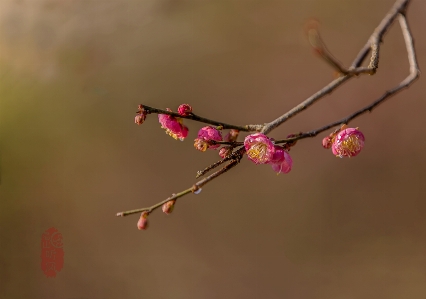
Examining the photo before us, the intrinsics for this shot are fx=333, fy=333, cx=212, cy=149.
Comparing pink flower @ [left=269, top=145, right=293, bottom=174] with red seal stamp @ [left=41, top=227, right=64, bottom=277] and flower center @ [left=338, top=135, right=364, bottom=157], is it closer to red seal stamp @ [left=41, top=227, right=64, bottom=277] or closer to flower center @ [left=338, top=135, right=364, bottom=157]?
flower center @ [left=338, top=135, right=364, bottom=157]

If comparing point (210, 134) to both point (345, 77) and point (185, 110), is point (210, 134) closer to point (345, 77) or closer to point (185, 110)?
point (185, 110)

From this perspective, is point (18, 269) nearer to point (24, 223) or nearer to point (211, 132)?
point (24, 223)

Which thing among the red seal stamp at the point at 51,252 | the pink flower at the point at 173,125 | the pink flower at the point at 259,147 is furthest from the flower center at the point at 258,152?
the red seal stamp at the point at 51,252

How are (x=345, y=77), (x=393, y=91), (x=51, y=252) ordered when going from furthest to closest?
1. (x=51, y=252)
2. (x=393, y=91)
3. (x=345, y=77)

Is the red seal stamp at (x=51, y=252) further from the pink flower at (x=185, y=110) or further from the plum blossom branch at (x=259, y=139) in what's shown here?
the pink flower at (x=185, y=110)

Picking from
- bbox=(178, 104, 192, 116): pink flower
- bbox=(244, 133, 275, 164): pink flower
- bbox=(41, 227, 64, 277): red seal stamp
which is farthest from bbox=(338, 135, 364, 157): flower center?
bbox=(41, 227, 64, 277): red seal stamp

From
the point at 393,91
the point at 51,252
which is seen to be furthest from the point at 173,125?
the point at 51,252
